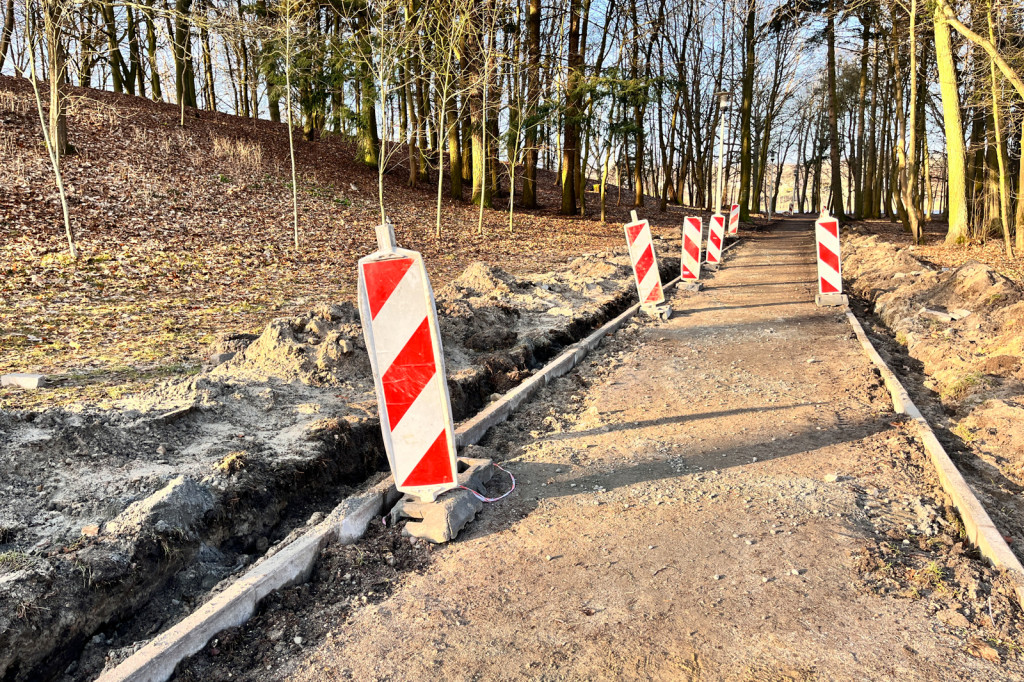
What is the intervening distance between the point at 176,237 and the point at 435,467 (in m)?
12.1

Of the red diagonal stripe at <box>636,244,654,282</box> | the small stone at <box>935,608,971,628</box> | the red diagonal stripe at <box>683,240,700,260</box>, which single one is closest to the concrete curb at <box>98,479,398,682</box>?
the small stone at <box>935,608,971,628</box>

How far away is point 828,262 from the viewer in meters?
11.0

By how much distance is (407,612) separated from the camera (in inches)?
124

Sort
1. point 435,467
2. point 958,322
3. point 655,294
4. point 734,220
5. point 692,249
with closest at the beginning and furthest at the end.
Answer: point 435,467 < point 958,322 < point 655,294 < point 692,249 < point 734,220

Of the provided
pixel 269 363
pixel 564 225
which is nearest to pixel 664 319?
pixel 269 363

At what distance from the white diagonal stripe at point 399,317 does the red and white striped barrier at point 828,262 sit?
8.86 m

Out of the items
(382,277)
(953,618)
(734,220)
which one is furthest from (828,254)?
(734,220)

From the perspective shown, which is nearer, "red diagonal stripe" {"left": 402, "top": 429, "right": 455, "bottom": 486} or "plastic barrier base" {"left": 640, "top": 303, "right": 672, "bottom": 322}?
"red diagonal stripe" {"left": 402, "top": 429, "right": 455, "bottom": 486}

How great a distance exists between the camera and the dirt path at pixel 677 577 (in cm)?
275

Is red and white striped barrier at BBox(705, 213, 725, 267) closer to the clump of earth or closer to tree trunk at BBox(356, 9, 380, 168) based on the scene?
the clump of earth

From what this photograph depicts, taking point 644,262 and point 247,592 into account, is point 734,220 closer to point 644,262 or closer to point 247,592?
point 644,262

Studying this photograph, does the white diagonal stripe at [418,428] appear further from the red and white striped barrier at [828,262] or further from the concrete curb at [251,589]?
the red and white striped barrier at [828,262]

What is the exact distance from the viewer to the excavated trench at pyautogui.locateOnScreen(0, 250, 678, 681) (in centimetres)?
284

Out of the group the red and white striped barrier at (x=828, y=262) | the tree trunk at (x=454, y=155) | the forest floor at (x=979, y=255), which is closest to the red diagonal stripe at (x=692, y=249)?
the red and white striped barrier at (x=828, y=262)
